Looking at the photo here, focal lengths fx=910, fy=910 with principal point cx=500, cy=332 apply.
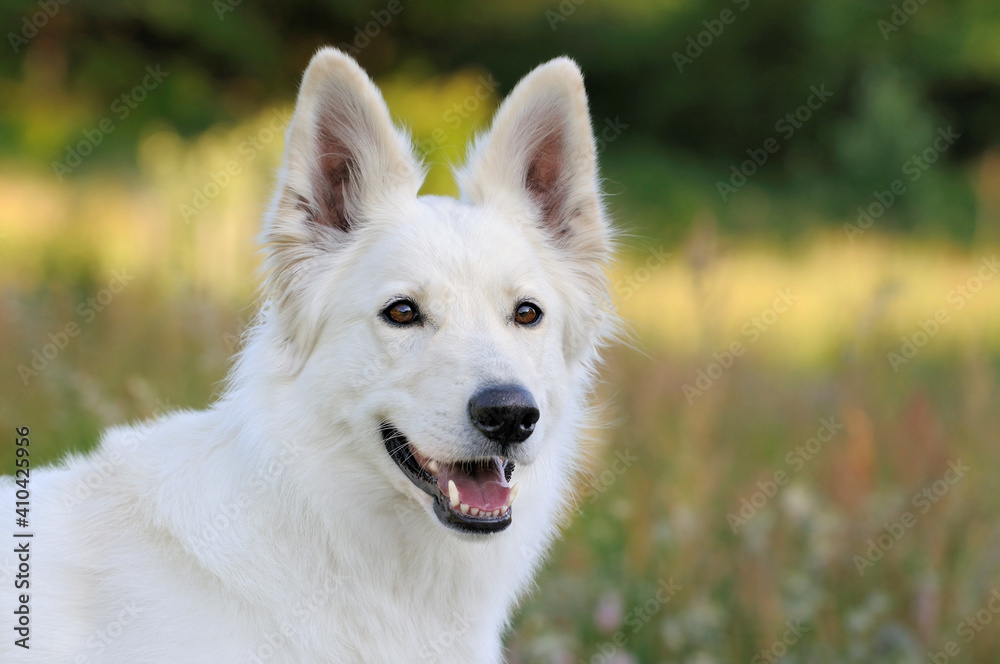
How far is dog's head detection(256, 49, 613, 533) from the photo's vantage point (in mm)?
2844

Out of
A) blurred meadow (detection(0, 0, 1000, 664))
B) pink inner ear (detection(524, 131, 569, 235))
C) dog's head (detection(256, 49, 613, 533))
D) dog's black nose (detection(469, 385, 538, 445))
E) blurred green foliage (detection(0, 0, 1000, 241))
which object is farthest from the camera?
blurred green foliage (detection(0, 0, 1000, 241))

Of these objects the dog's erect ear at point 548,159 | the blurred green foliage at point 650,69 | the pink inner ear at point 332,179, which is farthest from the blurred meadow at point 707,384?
the blurred green foliage at point 650,69

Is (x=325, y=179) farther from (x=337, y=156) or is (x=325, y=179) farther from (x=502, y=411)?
(x=502, y=411)

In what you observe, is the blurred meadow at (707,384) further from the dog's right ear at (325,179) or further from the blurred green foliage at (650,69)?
the blurred green foliage at (650,69)

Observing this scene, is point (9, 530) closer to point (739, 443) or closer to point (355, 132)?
point (355, 132)

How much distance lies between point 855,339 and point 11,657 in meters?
3.96

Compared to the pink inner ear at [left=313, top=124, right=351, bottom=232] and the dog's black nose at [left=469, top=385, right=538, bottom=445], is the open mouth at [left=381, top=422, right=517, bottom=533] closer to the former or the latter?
the dog's black nose at [left=469, top=385, right=538, bottom=445]

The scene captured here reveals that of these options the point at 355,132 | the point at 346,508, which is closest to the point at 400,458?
the point at 346,508

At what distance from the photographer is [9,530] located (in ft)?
A: 9.46

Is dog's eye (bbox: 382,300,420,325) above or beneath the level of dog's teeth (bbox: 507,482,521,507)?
above

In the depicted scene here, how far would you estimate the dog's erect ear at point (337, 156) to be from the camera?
9.74 feet

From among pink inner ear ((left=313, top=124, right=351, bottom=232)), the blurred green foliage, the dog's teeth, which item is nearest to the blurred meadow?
pink inner ear ((left=313, top=124, right=351, bottom=232))

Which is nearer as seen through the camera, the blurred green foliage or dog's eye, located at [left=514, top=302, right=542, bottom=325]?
dog's eye, located at [left=514, top=302, right=542, bottom=325]

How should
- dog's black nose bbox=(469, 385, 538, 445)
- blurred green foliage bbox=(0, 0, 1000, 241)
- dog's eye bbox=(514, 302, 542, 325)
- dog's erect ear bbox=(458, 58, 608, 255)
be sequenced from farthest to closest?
1. blurred green foliage bbox=(0, 0, 1000, 241)
2. dog's erect ear bbox=(458, 58, 608, 255)
3. dog's eye bbox=(514, 302, 542, 325)
4. dog's black nose bbox=(469, 385, 538, 445)
